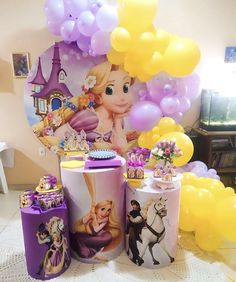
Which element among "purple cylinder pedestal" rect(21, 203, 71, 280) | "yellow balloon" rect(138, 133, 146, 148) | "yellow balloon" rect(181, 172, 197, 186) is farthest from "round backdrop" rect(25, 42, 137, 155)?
"purple cylinder pedestal" rect(21, 203, 71, 280)

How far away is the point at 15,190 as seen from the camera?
2.88 m

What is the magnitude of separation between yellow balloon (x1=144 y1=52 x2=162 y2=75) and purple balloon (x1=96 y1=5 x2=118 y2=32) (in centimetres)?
39

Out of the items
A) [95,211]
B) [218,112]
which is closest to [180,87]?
[218,112]

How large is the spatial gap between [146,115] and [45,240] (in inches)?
51.0

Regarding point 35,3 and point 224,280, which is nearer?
point 224,280

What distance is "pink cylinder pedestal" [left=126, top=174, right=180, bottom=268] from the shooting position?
156cm

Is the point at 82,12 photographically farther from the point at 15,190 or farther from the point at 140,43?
the point at 15,190

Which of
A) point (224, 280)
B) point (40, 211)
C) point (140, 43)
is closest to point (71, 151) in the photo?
point (40, 211)

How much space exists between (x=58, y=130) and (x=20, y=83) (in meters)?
0.63

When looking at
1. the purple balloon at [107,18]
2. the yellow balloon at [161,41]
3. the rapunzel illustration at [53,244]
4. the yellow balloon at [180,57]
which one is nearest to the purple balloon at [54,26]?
the purple balloon at [107,18]

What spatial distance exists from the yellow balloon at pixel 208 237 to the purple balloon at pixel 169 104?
1001mm

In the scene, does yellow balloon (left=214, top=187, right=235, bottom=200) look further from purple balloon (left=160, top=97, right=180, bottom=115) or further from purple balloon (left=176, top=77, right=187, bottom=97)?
purple balloon (left=176, top=77, right=187, bottom=97)

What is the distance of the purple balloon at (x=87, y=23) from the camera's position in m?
1.96

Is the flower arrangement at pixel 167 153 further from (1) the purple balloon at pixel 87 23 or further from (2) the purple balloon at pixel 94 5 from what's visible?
(2) the purple balloon at pixel 94 5
